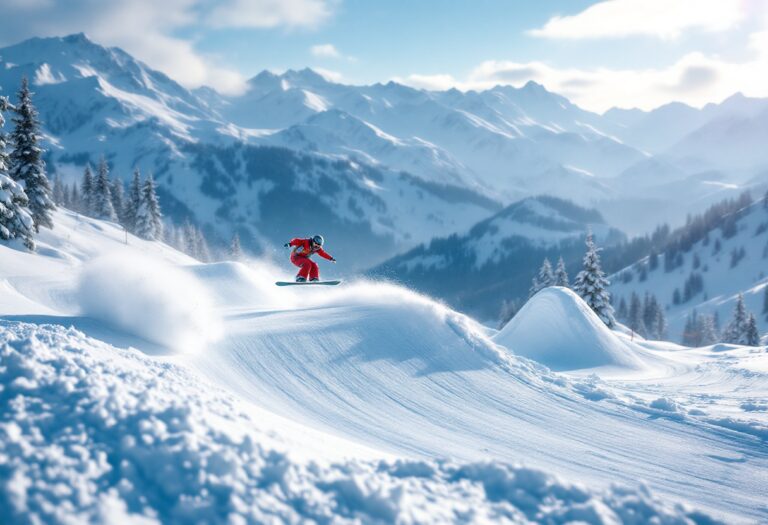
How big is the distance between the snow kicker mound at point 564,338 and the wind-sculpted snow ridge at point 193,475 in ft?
46.4

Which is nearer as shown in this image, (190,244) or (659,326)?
(659,326)

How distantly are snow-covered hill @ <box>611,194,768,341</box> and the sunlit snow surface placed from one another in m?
110

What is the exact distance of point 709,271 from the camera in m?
130

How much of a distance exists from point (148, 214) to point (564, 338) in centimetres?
5856

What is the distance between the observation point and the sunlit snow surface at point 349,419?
4.56 metres

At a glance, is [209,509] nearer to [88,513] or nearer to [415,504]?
[88,513]

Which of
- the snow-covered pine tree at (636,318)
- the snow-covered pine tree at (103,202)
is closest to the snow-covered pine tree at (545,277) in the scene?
the snow-covered pine tree at (636,318)

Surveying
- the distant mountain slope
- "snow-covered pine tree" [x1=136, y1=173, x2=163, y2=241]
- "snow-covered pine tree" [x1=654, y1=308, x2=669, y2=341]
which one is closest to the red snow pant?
"snow-covered pine tree" [x1=136, y1=173, x2=163, y2=241]

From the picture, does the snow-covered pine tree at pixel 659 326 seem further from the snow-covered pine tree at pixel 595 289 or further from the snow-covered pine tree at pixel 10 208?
the snow-covered pine tree at pixel 10 208

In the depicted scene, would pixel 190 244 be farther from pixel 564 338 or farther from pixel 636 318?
pixel 636 318

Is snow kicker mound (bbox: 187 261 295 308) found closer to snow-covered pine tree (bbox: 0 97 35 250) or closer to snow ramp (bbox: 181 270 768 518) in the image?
snow ramp (bbox: 181 270 768 518)

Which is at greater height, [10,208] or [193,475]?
[10,208]

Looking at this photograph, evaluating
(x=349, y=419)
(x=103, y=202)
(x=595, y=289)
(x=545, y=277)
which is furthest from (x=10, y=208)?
(x=545, y=277)

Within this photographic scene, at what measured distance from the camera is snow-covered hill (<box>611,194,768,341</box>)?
117000 millimetres
